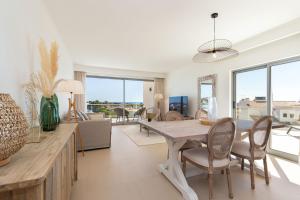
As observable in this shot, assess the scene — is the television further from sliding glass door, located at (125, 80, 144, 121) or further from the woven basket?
the woven basket

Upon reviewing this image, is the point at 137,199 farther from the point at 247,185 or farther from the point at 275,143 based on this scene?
the point at 275,143

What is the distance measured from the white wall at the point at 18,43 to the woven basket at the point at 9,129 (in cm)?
58

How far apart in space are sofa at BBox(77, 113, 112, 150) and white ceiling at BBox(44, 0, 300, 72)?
196 centimetres

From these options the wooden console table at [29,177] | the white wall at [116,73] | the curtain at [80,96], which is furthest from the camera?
the white wall at [116,73]

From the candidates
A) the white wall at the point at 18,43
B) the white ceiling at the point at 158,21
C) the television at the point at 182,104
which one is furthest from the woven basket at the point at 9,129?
the television at the point at 182,104

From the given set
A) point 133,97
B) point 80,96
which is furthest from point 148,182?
point 133,97

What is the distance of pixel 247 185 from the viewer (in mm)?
1979

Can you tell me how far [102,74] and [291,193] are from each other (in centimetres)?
648

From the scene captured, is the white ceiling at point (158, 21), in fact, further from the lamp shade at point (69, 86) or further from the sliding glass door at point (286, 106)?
the lamp shade at point (69, 86)

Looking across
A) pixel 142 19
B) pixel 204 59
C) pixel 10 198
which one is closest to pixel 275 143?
pixel 204 59

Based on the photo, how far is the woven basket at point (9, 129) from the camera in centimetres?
67

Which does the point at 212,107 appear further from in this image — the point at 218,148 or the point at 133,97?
the point at 133,97

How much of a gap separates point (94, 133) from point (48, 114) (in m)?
1.98

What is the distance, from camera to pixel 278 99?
3.16 m
